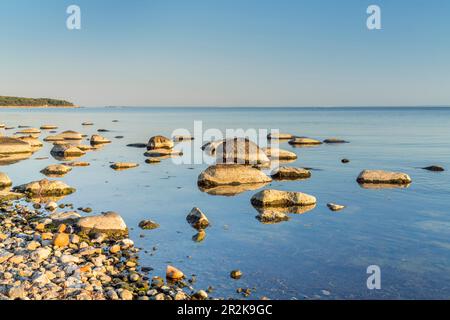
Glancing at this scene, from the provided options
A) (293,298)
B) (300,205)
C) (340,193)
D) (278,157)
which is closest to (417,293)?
(293,298)

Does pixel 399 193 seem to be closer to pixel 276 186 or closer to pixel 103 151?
pixel 276 186

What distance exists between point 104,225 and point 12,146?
25.0 m

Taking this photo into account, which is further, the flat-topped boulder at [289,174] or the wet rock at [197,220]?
the flat-topped boulder at [289,174]

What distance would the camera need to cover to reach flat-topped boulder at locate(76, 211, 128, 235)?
45.2ft

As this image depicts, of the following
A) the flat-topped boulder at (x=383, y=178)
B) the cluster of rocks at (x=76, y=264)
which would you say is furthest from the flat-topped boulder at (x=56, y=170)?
the flat-topped boulder at (x=383, y=178)

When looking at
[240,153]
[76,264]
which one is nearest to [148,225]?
[76,264]

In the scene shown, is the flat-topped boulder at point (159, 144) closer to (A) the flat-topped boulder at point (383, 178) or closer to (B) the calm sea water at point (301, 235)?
(B) the calm sea water at point (301, 235)

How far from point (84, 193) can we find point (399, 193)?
1454 centimetres

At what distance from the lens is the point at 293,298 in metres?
9.57

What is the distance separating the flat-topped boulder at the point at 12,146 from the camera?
34.6 m

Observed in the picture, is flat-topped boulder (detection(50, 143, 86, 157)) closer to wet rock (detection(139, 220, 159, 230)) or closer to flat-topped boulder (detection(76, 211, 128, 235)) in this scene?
wet rock (detection(139, 220, 159, 230))

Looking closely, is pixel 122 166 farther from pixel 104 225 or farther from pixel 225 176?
pixel 104 225

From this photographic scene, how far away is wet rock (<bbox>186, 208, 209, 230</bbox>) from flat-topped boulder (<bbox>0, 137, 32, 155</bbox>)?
24.7 metres

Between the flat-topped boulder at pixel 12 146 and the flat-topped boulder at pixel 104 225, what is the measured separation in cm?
2407
